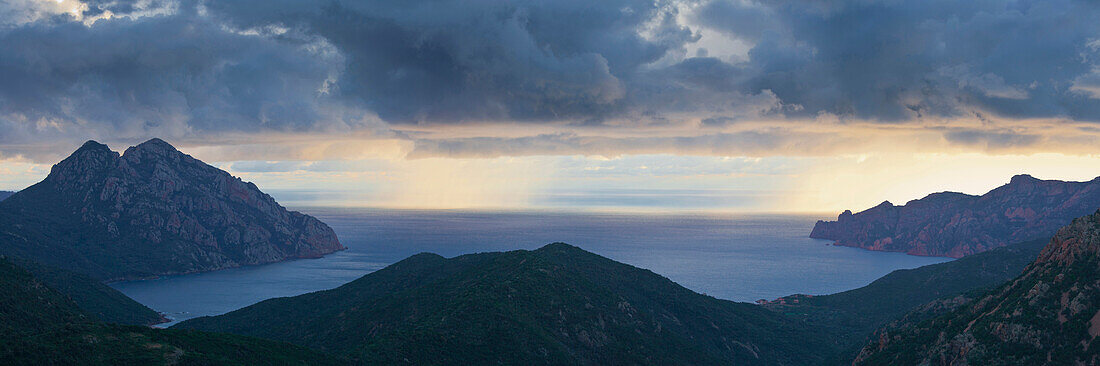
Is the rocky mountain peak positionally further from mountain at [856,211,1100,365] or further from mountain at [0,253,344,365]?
mountain at [0,253,344,365]

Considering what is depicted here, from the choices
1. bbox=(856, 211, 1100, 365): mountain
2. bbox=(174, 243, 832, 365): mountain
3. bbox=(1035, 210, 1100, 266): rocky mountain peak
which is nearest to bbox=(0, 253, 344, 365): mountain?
bbox=(174, 243, 832, 365): mountain

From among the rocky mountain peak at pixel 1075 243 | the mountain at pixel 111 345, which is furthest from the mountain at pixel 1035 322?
the mountain at pixel 111 345

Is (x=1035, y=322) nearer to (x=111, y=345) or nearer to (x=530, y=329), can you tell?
(x=530, y=329)

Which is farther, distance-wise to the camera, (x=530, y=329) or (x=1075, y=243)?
(x=530, y=329)

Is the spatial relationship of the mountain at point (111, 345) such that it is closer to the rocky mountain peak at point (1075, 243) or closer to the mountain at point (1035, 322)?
the mountain at point (1035, 322)

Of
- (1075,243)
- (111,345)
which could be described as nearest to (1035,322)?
(1075,243)

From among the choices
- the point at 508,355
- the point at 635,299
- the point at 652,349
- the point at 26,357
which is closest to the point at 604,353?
the point at 652,349
